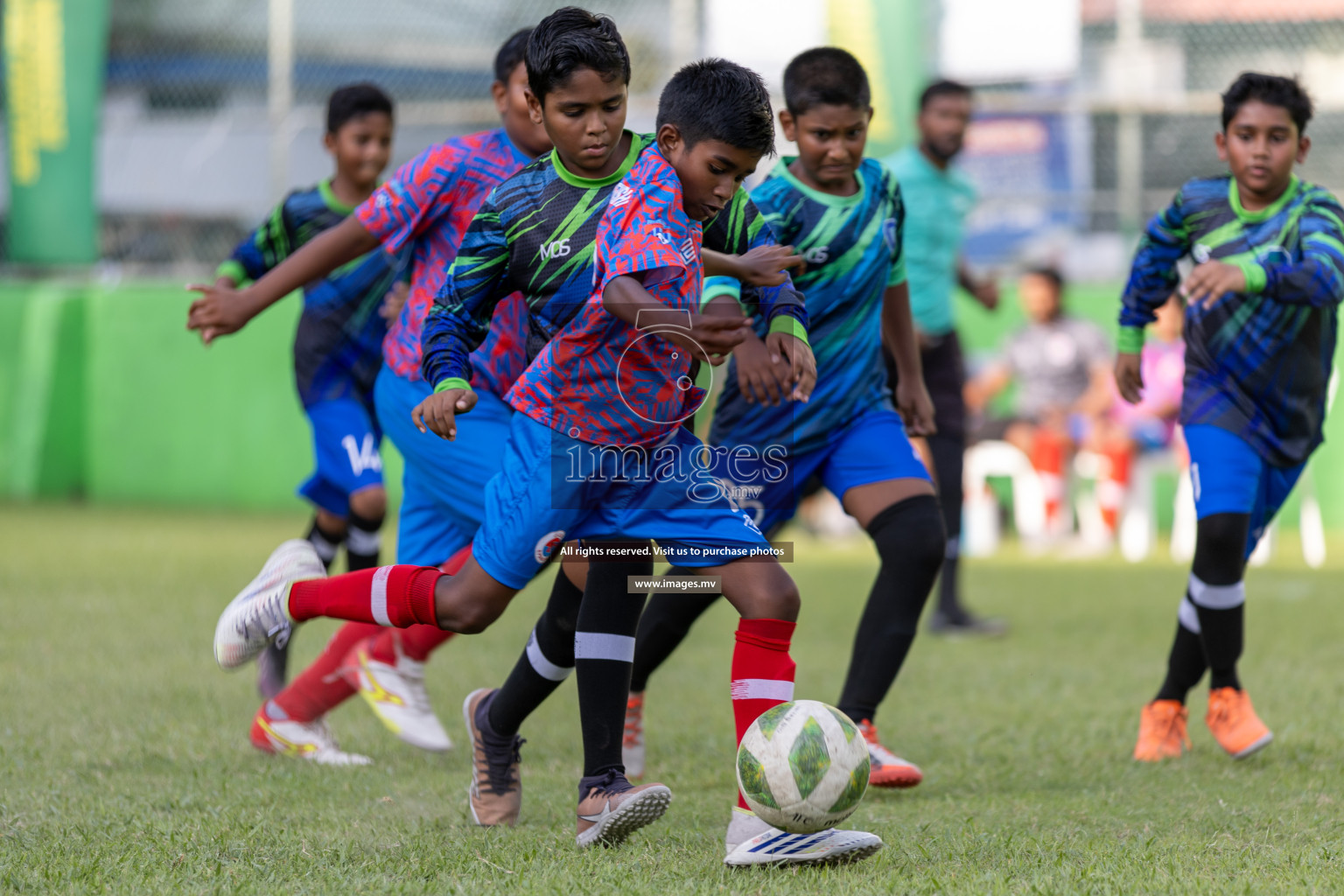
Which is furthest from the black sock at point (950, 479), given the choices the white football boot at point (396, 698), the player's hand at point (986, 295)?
the white football boot at point (396, 698)

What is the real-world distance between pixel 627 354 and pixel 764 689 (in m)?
0.77

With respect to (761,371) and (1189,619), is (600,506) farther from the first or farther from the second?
(1189,619)

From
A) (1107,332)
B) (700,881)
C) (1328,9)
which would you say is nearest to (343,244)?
(700,881)

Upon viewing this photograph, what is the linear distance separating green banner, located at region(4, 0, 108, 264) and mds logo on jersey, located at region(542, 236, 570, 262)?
960 centimetres

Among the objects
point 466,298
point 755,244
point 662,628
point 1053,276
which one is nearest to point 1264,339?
point 755,244

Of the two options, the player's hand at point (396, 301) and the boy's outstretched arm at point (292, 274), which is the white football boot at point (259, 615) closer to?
the boy's outstretched arm at point (292, 274)

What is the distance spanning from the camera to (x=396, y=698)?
4633 millimetres

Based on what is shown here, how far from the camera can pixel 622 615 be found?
3.50 m

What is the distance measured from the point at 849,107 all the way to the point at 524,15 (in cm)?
867

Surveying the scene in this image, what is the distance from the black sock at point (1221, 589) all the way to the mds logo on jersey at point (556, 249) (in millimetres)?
2212

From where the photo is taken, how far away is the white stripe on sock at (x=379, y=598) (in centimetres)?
351

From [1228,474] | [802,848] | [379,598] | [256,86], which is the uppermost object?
[256,86]

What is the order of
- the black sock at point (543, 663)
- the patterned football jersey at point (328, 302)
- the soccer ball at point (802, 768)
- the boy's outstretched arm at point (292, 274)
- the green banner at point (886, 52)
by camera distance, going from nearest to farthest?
1. the soccer ball at point (802, 768)
2. the black sock at point (543, 663)
3. the boy's outstretched arm at point (292, 274)
4. the patterned football jersey at point (328, 302)
5. the green banner at point (886, 52)

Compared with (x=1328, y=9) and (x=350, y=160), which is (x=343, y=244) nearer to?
(x=350, y=160)
